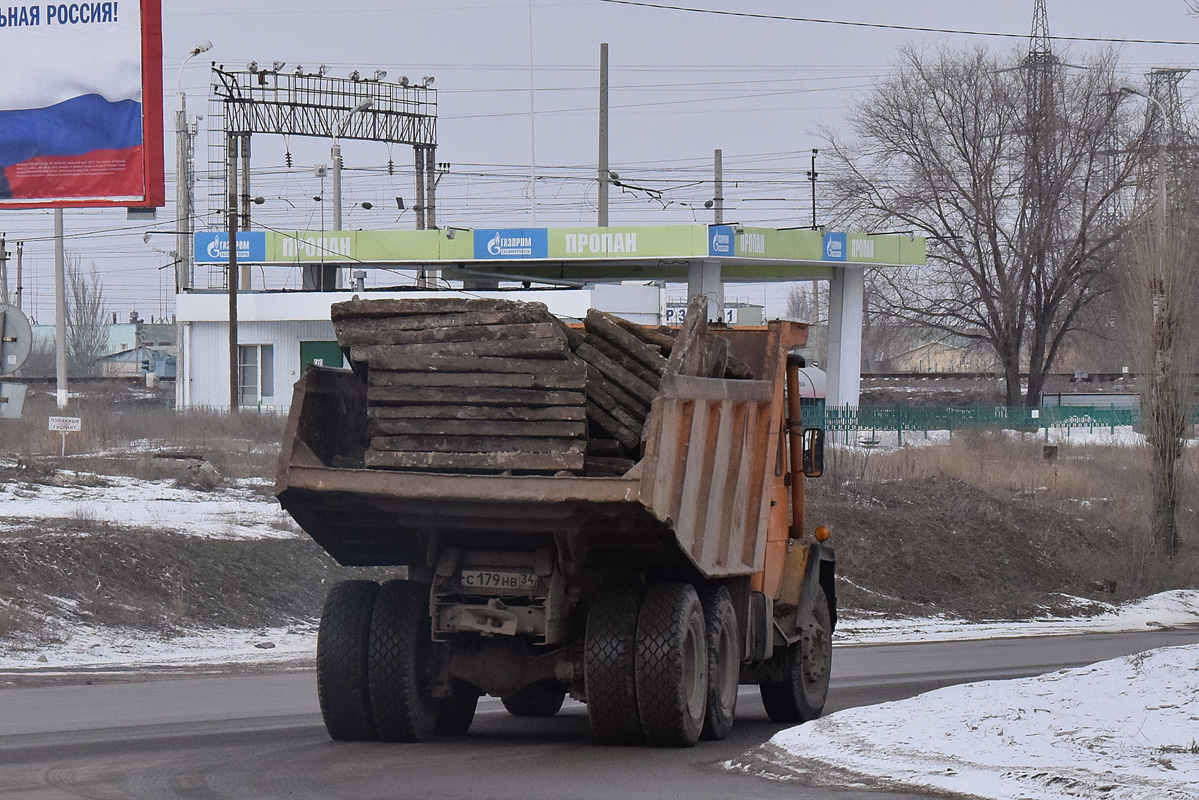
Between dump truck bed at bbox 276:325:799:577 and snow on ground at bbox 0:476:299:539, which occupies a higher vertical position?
dump truck bed at bbox 276:325:799:577

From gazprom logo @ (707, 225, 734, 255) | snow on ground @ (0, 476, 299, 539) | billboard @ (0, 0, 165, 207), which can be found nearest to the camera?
snow on ground @ (0, 476, 299, 539)

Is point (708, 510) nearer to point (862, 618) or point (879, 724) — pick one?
point (879, 724)

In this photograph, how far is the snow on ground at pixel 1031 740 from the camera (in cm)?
736

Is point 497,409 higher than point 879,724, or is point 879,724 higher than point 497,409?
point 497,409

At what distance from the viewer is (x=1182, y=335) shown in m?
27.6

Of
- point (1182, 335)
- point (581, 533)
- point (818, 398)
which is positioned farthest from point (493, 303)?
point (818, 398)

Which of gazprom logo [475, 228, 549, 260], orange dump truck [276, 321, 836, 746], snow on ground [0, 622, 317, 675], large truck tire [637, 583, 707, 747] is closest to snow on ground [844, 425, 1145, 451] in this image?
gazprom logo [475, 228, 549, 260]

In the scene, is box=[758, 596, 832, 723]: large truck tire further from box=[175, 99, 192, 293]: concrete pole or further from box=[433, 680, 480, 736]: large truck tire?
box=[175, 99, 192, 293]: concrete pole

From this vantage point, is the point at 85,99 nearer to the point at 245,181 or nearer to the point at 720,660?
the point at 720,660

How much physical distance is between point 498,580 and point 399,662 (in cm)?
92

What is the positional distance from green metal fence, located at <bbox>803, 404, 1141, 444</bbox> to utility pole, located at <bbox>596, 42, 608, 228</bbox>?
16.5 metres

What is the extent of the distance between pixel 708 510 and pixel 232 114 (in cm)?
4898

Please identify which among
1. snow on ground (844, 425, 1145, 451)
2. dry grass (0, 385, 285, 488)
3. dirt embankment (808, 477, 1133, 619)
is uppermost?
dry grass (0, 385, 285, 488)

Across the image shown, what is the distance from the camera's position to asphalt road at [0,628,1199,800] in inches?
308
